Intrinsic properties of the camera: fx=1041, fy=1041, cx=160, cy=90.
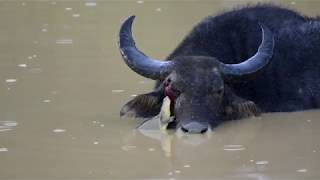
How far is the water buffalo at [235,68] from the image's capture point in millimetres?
8816

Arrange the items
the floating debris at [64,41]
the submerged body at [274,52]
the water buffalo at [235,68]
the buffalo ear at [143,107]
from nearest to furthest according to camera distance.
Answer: the water buffalo at [235,68]
the buffalo ear at [143,107]
the submerged body at [274,52]
the floating debris at [64,41]

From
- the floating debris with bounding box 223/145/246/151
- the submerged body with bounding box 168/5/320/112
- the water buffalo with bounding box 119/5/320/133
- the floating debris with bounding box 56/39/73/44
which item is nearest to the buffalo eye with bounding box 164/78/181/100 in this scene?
the water buffalo with bounding box 119/5/320/133

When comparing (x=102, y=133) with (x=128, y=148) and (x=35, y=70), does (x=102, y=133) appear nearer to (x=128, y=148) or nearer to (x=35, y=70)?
(x=128, y=148)

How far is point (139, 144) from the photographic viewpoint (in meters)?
8.30

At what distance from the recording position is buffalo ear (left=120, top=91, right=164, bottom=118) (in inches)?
364

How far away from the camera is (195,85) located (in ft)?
28.8

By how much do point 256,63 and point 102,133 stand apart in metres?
1.54

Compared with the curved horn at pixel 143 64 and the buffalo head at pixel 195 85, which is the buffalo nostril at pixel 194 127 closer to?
the buffalo head at pixel 195 85

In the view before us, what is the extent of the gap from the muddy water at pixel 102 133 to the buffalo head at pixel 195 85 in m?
0.14

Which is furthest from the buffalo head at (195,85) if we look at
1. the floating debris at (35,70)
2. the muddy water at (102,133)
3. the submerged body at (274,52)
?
the floating debris at (35,70)

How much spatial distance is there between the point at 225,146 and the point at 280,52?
2015 millimetres

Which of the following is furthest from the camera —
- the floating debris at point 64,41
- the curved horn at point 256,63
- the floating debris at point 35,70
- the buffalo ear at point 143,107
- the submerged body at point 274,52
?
the floating debris at point 64,41

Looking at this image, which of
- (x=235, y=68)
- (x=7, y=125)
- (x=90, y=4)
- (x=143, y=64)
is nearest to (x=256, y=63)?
(x=235, y=68)

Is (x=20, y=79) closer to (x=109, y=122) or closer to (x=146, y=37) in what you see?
(x=109, y=122)
